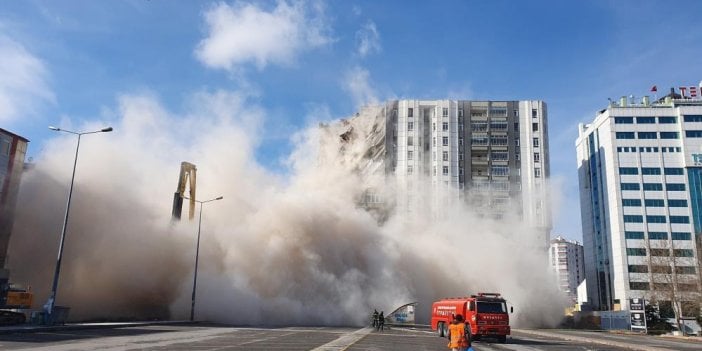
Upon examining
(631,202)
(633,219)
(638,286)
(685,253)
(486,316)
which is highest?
(631,202)

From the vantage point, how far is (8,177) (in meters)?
47.8

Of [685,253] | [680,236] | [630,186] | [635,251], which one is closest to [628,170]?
[630,186]

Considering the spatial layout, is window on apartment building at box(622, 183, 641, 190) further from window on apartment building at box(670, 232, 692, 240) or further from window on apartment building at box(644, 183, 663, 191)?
window on apartment building at box(670, 232, 692, 240)

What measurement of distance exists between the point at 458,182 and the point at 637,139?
3727 centimetres

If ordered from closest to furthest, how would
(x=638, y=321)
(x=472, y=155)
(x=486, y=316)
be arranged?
(x=486, y=316), (x=638, y=321), (x=472, y=155)

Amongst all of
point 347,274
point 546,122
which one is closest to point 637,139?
point 546,122

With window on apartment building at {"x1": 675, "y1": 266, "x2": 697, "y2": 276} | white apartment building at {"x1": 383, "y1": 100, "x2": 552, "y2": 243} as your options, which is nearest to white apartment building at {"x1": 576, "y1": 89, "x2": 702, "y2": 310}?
window on apartment building at {"x1": 675, "y1": 266, "x2": 697, "y2": 276}

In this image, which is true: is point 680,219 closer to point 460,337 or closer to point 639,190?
point 639,190

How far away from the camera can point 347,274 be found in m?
60.0

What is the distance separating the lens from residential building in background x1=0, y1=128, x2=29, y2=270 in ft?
155

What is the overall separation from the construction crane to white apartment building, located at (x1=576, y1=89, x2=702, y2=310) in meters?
75.2

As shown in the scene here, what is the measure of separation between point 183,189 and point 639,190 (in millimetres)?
83065

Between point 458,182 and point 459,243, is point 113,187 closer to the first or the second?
point 459,243

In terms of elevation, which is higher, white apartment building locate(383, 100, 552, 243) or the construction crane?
white apartment building locate(383, 100, 552, 243)
